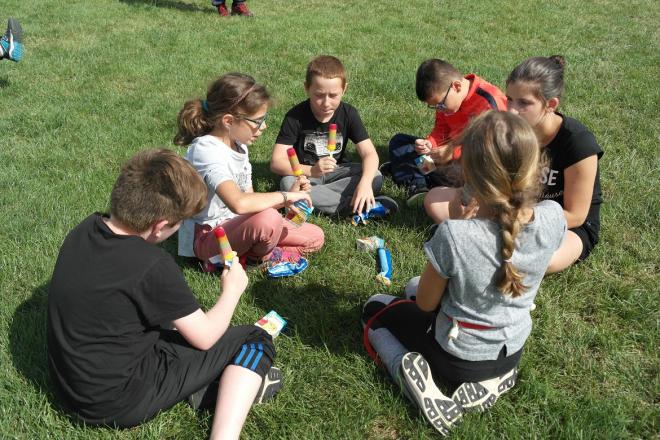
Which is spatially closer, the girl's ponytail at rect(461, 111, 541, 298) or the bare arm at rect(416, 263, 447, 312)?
the girl's ponytail at rect(461, 111, 541, 298)

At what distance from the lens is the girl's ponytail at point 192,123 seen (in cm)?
317

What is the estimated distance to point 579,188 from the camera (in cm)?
298

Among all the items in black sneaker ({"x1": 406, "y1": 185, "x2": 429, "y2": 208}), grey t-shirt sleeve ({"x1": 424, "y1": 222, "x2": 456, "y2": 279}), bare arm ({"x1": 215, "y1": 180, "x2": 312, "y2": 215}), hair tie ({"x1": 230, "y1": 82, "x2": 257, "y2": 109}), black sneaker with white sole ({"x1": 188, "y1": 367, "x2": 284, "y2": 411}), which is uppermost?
hair tie ({"x1": 230, "y1": 82, "x2": 257, "y2": 109})

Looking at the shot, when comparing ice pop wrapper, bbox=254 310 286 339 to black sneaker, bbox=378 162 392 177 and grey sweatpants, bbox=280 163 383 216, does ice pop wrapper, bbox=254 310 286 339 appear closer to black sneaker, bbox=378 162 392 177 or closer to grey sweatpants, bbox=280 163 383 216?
grey sweatpants, bbox=280 163 383 216

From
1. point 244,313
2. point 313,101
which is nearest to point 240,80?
point 313,101

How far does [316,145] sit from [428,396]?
7.80ft

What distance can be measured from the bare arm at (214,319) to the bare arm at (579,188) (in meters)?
1.95

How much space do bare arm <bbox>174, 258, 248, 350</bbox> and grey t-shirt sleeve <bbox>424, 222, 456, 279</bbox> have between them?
2.86 ft

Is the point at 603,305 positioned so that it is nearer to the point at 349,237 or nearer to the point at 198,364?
the point at 349,237

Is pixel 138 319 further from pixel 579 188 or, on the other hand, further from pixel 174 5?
pixel 174 5

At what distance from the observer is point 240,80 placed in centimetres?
307

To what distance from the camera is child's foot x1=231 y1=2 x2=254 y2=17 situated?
29.6 ft

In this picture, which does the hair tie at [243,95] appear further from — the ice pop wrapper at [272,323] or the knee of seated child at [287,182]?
the ice pop wrapper at [272,323]

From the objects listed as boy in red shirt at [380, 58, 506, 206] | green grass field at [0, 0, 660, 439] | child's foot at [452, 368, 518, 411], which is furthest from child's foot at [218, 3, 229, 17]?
child's foot at [452, 368, 518, 411]
